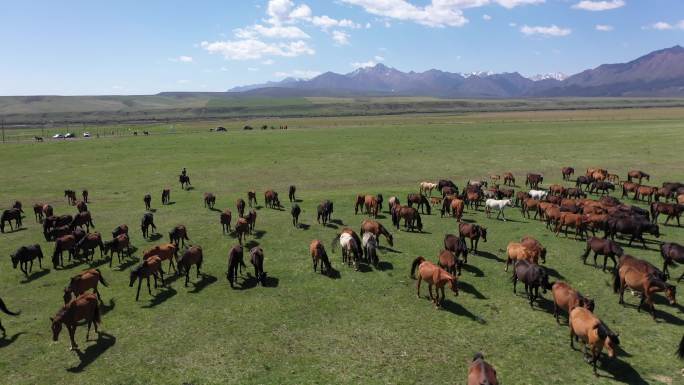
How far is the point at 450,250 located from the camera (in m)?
20.6

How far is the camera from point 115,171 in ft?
164

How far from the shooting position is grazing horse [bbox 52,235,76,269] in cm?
2123

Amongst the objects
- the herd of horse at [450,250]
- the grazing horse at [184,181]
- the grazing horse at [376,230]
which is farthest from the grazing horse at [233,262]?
the grazing horse at [184,181]

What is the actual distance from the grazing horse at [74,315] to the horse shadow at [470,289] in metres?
14.2

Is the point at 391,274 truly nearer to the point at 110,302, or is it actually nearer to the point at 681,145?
the point at 110,302

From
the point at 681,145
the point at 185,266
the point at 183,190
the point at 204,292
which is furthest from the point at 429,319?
the point at 681,145

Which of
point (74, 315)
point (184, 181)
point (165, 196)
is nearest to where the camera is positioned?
point (74, 315)

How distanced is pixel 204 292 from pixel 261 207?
50.0 ft

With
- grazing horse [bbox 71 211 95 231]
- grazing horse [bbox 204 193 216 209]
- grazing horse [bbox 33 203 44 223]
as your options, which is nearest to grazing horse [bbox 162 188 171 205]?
grazing horse [bbox 204 193 216 209]

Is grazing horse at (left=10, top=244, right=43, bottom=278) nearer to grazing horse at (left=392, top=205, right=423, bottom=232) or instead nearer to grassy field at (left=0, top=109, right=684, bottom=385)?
grassy field at (left=0, top=109, right=684, bottom=385)

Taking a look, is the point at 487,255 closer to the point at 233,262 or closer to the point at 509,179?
the point at 233,262

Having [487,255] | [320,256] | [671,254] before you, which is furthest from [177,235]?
[671,254]

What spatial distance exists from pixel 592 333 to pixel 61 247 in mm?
23699

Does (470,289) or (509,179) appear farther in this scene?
(509,179)
